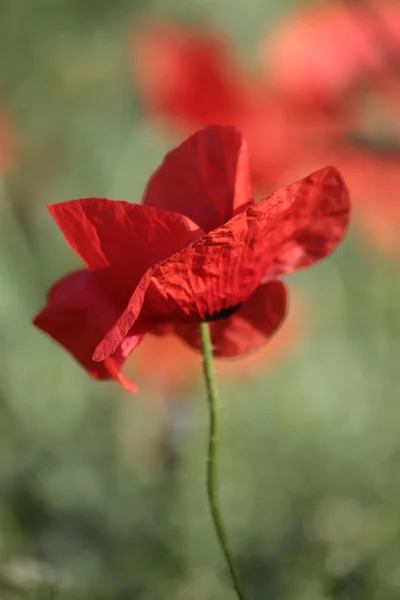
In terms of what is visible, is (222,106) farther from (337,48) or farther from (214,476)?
(214,476)

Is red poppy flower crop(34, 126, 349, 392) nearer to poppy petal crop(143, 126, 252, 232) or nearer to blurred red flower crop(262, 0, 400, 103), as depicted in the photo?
poppy petal crop(143, 126, 252, 232)

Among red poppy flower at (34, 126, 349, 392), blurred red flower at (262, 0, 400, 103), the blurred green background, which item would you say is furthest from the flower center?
blurred red flower at (262, 0, 400, 103)

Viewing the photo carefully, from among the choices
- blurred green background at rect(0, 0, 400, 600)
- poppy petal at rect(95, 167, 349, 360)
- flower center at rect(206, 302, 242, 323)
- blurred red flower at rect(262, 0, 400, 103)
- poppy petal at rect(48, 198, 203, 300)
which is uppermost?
blurred red flower at rect(262, 0, 400, 103)

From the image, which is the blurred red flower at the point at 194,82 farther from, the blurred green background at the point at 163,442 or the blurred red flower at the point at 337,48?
the blurred green background at the point at 163,442

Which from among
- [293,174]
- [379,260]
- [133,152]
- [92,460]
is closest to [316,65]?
[293,174]

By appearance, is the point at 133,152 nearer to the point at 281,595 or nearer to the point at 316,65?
the point at 316,65

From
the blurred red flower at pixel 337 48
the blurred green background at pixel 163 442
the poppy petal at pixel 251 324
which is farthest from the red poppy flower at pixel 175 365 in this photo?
the poppy petal at pixel 251 324
